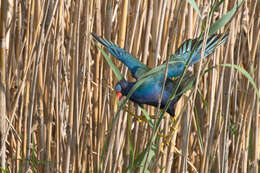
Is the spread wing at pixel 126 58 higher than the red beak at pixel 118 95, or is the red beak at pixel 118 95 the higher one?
the spread wing at pixel 126 58

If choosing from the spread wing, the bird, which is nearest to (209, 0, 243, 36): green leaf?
the bird

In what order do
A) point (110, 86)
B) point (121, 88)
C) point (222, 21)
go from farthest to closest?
1. point (110, 86)
2. point (121, 88)
3. point (222, 21)

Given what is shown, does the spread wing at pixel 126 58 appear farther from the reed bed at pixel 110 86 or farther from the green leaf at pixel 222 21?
the green leaf at pixel 222 21

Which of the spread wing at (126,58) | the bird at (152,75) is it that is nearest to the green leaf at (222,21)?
the bird at (152,75)

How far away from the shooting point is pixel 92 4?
128 cm

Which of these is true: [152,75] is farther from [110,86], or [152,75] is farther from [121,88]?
[110,86]

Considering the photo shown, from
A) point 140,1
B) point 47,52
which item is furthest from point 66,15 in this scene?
point 140,1

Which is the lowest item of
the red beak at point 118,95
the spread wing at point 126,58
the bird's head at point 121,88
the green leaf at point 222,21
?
the red beak at point 118,95

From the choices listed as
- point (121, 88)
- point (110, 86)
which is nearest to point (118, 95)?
point (121, 88)

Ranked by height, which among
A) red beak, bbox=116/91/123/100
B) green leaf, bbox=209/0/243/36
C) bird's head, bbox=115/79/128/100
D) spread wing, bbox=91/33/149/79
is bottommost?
red beak, bbox=116/91/123/100

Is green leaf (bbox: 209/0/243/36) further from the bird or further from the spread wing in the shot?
the spread wing

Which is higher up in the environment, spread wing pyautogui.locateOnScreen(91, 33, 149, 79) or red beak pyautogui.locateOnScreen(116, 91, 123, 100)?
spread wing pyautogui.locateOnScreen(91, 33, 149, 79)

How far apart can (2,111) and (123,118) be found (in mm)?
385

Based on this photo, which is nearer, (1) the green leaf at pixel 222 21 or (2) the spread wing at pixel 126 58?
(1) the green leaf at pixel 222 21
